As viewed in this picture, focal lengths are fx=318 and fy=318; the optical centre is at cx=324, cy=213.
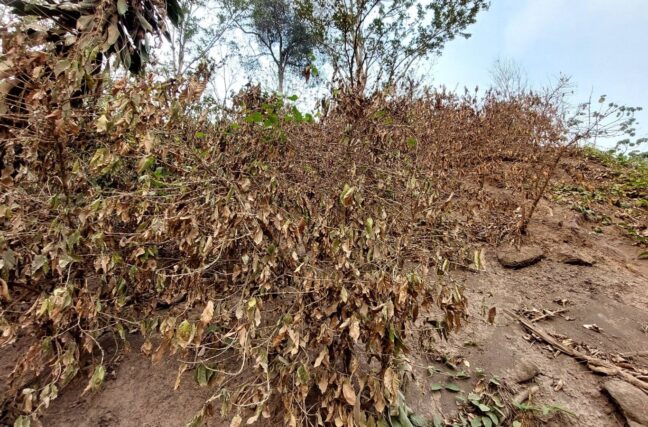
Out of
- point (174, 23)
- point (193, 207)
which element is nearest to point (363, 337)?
point (193, 207)

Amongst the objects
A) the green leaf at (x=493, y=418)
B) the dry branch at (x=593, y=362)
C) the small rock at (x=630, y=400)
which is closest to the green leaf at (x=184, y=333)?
the green leaf at (x=493, y=418)

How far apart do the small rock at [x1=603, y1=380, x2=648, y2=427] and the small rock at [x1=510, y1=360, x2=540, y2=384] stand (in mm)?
415

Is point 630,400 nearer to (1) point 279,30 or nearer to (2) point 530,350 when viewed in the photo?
(2) point 530,350

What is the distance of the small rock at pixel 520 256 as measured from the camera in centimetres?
368

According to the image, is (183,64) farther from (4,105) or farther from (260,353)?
(260,353)

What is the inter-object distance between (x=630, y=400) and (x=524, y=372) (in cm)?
58

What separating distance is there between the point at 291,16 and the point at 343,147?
1446 cm

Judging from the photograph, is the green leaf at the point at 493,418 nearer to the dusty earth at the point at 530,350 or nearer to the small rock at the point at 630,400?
the dusty earth at the point at 530,350

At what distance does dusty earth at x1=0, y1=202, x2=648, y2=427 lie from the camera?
2078mm

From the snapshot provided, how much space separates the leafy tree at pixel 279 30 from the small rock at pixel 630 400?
45.5 ft

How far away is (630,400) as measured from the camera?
206cm

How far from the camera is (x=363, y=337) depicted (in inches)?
68.1

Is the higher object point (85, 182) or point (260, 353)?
point (85, 182)

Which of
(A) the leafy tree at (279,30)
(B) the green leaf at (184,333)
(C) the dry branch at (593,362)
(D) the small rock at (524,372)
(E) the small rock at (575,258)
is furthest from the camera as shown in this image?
(A) the leafy tree at (279,30)
